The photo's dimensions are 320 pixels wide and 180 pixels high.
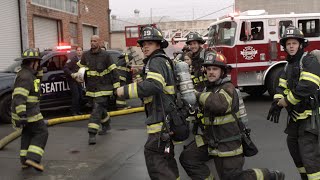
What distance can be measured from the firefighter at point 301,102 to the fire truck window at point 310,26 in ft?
25.0

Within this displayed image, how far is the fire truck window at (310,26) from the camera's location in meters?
11.5

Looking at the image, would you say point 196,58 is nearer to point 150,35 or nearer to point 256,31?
point 150,35

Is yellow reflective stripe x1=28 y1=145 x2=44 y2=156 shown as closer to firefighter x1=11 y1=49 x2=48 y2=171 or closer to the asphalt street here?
firefighter x1=11 y1=49 x2=48 y2=171

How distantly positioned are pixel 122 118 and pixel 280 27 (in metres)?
5.05

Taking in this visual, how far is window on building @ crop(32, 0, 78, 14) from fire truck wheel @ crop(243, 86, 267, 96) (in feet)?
29.0

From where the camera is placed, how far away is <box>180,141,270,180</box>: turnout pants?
3926 millimetres

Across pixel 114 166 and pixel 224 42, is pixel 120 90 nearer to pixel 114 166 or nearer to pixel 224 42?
pixel 114 166

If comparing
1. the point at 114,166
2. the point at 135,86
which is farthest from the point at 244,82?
the point at 135,86

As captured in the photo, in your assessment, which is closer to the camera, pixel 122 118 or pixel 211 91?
pixel 211 91

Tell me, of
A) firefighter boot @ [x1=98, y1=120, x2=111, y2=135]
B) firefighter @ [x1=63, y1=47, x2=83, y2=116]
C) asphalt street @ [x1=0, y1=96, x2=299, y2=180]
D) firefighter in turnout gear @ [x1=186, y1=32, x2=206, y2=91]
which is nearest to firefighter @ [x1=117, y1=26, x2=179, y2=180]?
asphalt street @ [x1=0, y1=96, x2=299, y2=180]

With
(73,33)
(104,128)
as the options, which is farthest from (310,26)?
(73,33)

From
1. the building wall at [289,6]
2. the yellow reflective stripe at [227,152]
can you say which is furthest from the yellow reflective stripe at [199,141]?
the building wall at [289,6]

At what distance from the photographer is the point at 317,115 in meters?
4.23

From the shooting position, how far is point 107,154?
6.43m
